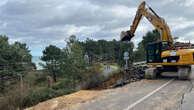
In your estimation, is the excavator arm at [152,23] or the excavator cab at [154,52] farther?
the excavator arm at [152,23]

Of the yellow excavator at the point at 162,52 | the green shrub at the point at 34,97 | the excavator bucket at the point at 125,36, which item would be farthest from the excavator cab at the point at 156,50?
the green shrub at the point at 34,97

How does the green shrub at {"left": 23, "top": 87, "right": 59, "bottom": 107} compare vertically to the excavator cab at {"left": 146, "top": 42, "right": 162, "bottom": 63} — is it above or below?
below

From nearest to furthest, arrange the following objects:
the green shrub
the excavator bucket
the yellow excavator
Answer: the green shrub, the yellow excavator, the excavator bucket

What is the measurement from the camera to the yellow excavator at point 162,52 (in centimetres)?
900

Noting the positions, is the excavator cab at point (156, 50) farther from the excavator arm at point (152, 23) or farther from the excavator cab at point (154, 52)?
the excavator arm at point (152, 23)

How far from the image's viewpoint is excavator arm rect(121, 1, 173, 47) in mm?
10672

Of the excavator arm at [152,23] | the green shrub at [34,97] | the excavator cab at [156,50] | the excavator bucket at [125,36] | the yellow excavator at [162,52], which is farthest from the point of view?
the excavator bucket at [125,36]

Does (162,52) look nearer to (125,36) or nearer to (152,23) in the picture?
(152,23)

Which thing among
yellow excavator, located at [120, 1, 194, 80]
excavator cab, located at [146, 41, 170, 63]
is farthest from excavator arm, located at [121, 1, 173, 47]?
excavator cab, located at [146, 41, 170, 63]

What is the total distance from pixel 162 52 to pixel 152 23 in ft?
8.65

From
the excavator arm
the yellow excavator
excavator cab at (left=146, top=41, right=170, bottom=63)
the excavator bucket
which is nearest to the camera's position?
the yellow excavator

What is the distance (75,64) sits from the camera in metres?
17.5

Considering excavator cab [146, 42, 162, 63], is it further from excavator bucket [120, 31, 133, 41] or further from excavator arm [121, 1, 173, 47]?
excavator bucket [120, 31, 133, 41]

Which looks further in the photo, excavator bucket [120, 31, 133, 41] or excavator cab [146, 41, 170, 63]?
excavator bucket [120, 31, 133, 41]
